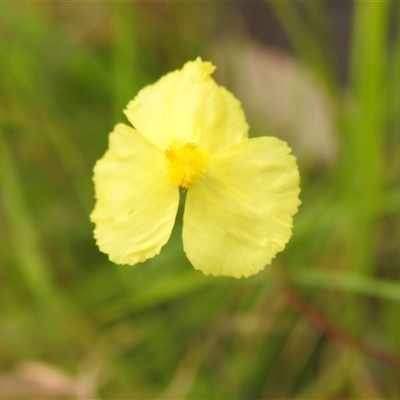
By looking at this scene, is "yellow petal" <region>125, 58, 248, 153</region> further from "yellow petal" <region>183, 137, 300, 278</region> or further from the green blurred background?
the green blurred background

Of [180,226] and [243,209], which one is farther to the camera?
[180,226]

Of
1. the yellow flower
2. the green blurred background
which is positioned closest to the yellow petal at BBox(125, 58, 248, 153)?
the yellow flower

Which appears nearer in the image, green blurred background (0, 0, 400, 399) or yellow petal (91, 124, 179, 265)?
yellow petal (91, 124, 179, 265)

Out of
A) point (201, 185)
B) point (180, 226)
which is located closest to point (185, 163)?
point (201, 185)

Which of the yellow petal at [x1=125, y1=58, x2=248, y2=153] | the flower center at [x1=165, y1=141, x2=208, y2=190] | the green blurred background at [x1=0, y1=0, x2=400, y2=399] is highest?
the yellow petal at [x1=125, y1=58, x2=248, y2=153]

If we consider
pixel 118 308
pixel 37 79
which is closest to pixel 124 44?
pixel 37 79

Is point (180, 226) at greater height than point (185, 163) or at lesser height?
lesser

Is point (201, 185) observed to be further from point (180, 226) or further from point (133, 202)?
point (180, 226)
